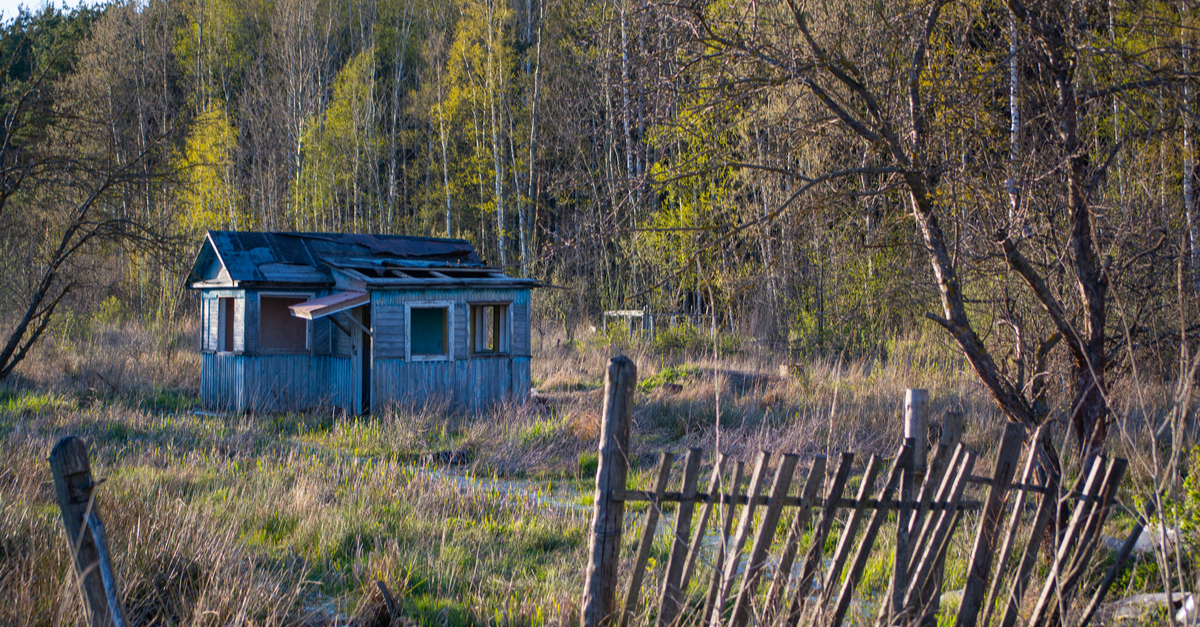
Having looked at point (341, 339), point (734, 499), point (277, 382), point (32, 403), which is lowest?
point (32, 403)

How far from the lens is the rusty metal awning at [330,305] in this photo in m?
11.5

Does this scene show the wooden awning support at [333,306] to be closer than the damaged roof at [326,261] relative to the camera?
Yes

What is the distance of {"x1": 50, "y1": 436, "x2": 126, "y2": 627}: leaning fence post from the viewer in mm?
2707

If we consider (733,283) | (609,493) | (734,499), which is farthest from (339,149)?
(734,499)

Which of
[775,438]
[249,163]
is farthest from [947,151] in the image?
[249,163]

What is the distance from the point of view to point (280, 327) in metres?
15.5

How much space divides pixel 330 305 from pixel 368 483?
5305 millimetres

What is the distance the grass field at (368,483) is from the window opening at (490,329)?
145 cm

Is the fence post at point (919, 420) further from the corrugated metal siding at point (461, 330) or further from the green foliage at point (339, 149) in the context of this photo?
the green foliage at point (339, 149)

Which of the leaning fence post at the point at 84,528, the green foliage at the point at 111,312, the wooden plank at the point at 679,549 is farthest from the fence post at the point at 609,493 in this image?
the green foliage at the point at 111,312

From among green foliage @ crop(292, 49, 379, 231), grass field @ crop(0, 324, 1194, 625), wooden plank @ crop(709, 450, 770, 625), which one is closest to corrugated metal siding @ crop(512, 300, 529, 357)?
grass field @ crop(0, 324, 1194, 625)

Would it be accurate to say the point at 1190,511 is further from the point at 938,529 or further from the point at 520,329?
the point at 520,329

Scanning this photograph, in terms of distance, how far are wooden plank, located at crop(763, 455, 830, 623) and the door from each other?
1056 centimetres

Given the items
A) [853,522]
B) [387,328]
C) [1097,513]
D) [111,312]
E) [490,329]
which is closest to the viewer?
[853,522]
